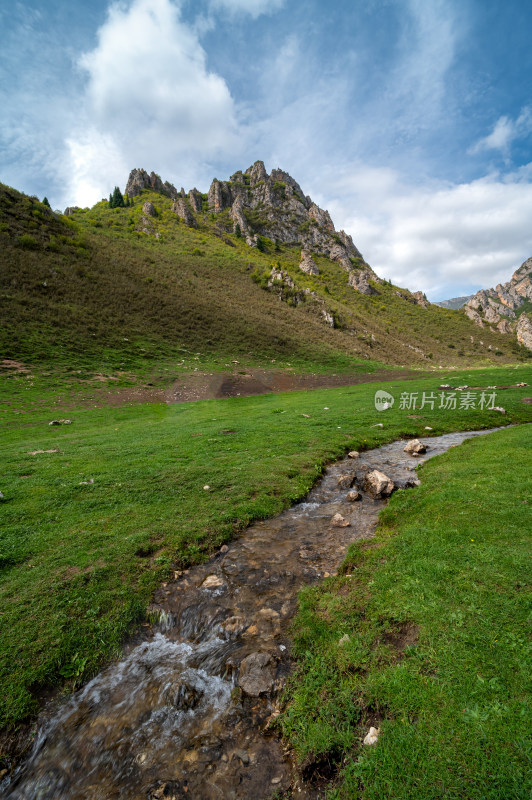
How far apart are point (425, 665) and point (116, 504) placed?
10646mm

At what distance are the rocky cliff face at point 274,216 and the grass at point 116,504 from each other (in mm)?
133373

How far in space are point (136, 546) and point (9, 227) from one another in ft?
254

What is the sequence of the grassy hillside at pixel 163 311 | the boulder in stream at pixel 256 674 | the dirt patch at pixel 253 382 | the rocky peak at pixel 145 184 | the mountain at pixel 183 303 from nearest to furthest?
1. the boulder in stream at pixel 256 674
2. the dirt patch at pixel 253 382
3. the grassy hillside at pixel 163 311
4. the mountain at pixel 183 303
5. the rocky peak at pixel 145 184

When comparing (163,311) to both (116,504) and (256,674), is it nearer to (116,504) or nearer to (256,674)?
(116,504)

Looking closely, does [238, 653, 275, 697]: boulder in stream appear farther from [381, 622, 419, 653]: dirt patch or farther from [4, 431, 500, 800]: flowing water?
[381, 622, 419, 653]: dirt patch

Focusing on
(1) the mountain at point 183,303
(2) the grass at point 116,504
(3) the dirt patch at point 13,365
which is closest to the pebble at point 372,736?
(2) the grass at point 116,504

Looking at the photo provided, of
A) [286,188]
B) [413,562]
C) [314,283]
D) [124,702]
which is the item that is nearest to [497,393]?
[413,562]

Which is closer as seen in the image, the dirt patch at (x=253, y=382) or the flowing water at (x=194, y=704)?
→ the flowing water at (x=194, y=704)

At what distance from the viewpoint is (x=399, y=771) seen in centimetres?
369

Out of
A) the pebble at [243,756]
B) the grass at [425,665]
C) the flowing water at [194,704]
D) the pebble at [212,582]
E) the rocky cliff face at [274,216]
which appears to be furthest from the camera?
the rocky cliff face at [274,216]

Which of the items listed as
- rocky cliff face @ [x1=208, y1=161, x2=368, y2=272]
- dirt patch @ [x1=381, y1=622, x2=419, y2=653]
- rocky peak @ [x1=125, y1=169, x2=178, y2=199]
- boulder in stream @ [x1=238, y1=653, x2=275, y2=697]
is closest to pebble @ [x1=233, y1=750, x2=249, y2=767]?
boulder in stream @ [x1=238, y1=653, x2=275, y2=697]

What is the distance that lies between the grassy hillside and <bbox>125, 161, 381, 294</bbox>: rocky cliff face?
35.8 meters

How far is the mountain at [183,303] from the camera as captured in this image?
45.8 m

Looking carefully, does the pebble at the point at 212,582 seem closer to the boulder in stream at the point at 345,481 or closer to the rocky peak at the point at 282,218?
the boulder in stream at the point at 345,481
